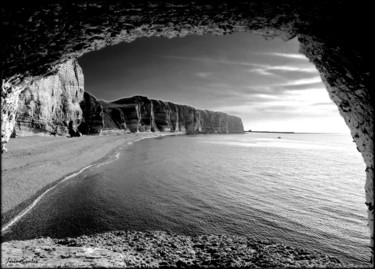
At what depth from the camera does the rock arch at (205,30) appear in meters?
5.12

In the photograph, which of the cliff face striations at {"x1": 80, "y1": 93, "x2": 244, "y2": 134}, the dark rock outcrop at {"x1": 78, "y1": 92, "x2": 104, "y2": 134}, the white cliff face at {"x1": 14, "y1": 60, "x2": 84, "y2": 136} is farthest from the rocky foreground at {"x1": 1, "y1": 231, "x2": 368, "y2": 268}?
the cliff face striations at {"x1": 80, "y1": 93, "x2": 244, "y2": 134}

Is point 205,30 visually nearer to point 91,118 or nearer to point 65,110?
point 65,110

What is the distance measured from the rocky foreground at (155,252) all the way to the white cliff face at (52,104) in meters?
34.1

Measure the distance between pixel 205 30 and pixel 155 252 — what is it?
8.39 metres

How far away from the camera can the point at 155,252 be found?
26.7ft

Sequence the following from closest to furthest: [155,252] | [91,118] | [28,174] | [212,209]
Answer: [155,252]
[212,209]
[28,174]
[91,118]

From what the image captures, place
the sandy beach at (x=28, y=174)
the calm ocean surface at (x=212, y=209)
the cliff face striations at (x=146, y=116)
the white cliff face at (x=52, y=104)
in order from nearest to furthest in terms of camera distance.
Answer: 1. the calm ocean surface at (x=212, y=209)
2. the sandy beach at (x=28, y=174)
3. the white cliff face at (x=52, y=104)
4. the cliff face striations at (x=146, y=116)

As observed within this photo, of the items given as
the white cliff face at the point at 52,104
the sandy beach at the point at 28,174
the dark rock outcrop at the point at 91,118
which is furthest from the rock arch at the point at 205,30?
the dark rock outcrop at the point at 91,118

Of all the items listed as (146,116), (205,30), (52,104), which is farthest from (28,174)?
(146,116)

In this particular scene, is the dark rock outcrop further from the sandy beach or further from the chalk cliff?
the sandy beach

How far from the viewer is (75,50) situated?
7262 millimetres

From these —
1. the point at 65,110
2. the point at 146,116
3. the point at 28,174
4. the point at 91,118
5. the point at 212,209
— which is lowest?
the point at 212,209

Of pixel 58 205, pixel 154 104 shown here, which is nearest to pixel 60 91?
pixel 58 205

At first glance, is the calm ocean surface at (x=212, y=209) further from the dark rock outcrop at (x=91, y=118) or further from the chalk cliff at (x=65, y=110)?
the dark rock outcrop at (x=91, y=118)
